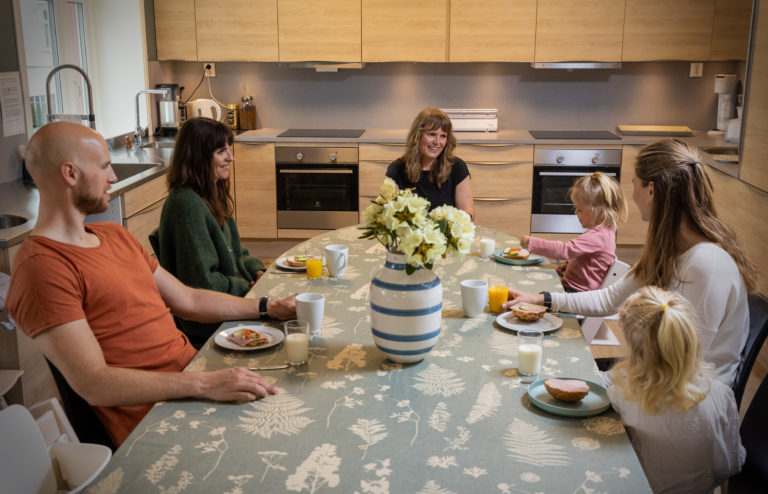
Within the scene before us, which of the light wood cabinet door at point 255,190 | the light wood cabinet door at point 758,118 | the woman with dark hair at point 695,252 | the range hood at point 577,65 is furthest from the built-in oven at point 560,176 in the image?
the woman with dark hair at point 695,252

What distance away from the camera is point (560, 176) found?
5.16 m

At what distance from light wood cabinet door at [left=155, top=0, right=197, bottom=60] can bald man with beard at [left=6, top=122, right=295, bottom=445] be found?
3.60 m

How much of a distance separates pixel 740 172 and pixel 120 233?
3081 millimetres

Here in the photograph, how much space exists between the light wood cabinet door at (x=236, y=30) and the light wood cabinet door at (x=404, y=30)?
0.67 meters

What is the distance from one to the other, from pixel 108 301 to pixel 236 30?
3.86m

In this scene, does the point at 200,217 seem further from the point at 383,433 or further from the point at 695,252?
the point at 695,252

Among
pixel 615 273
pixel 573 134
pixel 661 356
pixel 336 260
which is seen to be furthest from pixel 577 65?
pixel 661 356

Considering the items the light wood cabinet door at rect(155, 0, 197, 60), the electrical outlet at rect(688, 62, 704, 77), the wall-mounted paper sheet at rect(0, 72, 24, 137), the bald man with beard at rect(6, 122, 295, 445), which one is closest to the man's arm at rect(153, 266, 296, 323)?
the bald man with beard at rect(6, 122, 295, 445)

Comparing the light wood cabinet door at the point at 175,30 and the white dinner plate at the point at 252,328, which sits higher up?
the light wood cabinet door at the point at 175,30

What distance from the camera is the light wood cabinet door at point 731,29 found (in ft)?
16.6

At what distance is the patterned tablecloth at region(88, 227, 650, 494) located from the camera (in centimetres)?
137

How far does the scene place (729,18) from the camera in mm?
5090

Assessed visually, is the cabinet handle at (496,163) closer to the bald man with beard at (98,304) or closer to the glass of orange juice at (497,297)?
the glass of orange juice at (497,297)

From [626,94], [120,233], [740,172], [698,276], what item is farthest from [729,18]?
[120,233]
